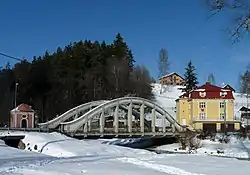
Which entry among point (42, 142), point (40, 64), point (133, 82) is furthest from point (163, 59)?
point (42, 142)

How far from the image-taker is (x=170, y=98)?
114 meters

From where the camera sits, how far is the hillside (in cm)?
10692

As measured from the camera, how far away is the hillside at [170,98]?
107 meters

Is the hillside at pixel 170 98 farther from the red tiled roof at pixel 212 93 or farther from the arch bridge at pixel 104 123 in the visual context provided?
the arch bridge at pixel 104 123

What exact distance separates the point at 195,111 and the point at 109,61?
59.1ft

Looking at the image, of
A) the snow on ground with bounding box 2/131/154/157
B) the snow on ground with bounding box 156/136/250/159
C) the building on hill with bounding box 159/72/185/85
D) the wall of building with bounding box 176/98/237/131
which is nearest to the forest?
the wall of building with bounding box 176/98/237/131

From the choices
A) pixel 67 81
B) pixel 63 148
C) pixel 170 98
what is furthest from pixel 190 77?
pixel 63 148

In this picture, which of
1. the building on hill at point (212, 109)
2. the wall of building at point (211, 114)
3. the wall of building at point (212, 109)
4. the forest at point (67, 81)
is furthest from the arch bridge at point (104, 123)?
the wall of building at point (212, 109)

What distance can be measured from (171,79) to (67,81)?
232 feet

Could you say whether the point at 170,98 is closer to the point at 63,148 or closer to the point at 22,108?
the point at 22,108

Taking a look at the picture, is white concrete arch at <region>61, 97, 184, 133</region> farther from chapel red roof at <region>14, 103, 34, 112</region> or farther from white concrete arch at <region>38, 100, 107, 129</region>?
chapel red roof at <region>14, 103, 34, 112</region>

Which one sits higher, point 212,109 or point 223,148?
point 212,109

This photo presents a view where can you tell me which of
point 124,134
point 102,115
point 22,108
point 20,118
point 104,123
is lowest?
point 124,134

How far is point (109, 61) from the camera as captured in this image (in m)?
78.3
